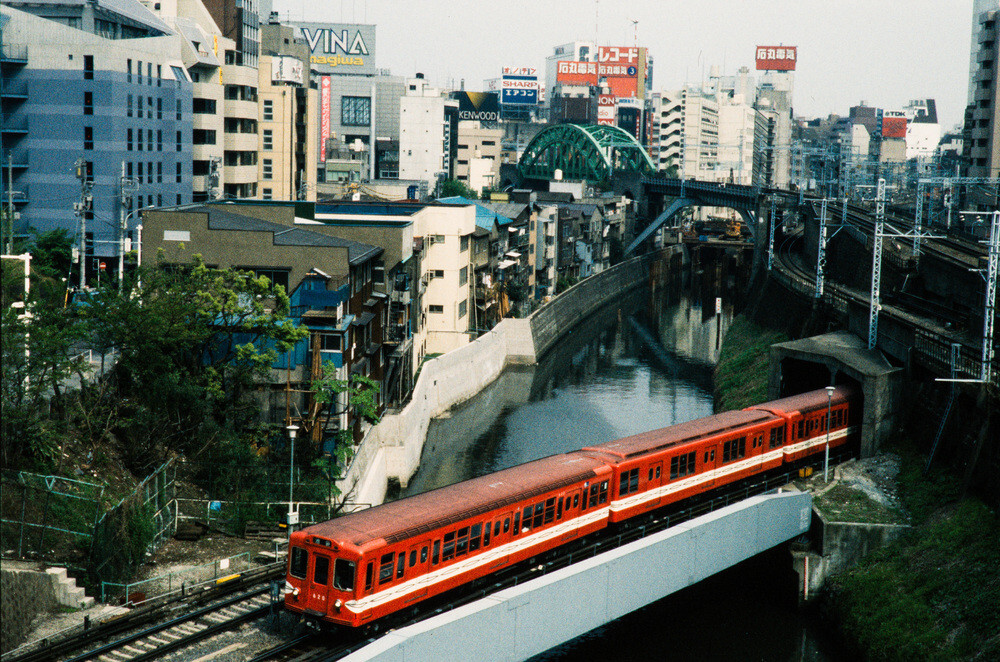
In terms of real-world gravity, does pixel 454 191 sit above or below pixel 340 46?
below

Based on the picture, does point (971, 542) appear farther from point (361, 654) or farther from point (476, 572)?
point (361, 654)

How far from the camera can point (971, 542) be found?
25.6 m

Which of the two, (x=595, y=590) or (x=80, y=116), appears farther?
(x=80, y=116)

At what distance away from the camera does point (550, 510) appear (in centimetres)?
2373

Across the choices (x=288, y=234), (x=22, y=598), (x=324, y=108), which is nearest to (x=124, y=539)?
(x=22, y=598)

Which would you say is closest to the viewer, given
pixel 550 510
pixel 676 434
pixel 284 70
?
pixel 550 510

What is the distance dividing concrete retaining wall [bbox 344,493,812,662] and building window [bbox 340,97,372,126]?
10390cm

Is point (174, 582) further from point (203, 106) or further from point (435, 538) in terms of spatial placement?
point (203, 106)

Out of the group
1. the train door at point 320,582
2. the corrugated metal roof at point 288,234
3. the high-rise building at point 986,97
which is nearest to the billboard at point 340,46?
the high-rise building at point 986,97

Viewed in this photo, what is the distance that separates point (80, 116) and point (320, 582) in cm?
3774

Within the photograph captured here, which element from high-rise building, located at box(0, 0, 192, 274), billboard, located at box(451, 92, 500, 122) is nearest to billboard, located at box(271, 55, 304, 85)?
high-rise building, located at box(0, 0, 192, 274)

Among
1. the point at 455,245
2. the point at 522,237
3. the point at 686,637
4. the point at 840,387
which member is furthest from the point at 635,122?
the point at 686,637

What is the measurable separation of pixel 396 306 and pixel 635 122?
136981mm

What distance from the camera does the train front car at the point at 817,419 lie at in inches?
1257
